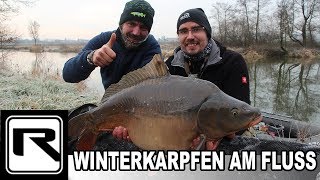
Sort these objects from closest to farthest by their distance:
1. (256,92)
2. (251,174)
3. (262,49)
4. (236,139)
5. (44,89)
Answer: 1. (251,174)
2. (236,139)
3. (44,89)
4. (256,92)
5. (262,49)

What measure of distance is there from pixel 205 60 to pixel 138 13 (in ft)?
2.47

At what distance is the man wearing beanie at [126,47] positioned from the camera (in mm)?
3348

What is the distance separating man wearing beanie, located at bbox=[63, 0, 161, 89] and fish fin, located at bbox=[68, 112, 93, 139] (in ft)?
2.33

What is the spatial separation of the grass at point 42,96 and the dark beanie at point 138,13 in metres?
3.66

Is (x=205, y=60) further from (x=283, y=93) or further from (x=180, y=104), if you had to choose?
(x=283, y=93)

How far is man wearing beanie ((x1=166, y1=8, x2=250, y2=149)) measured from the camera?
343cm

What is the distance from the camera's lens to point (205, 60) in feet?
11.5

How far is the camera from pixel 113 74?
3.80m

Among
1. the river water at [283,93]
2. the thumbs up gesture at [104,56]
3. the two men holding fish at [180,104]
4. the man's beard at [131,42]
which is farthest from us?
the river water at [283,93]

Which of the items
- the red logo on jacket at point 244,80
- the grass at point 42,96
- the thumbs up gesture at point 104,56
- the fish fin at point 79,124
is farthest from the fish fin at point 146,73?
the grass at point 42,96

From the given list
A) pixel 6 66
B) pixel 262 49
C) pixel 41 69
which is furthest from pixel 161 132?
pixel 262 49

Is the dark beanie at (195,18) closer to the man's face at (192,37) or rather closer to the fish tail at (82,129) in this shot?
the man's face at (192,37)

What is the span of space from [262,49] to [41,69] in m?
25.0

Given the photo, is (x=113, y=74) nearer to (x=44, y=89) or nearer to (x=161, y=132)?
(x=161, y=132)
